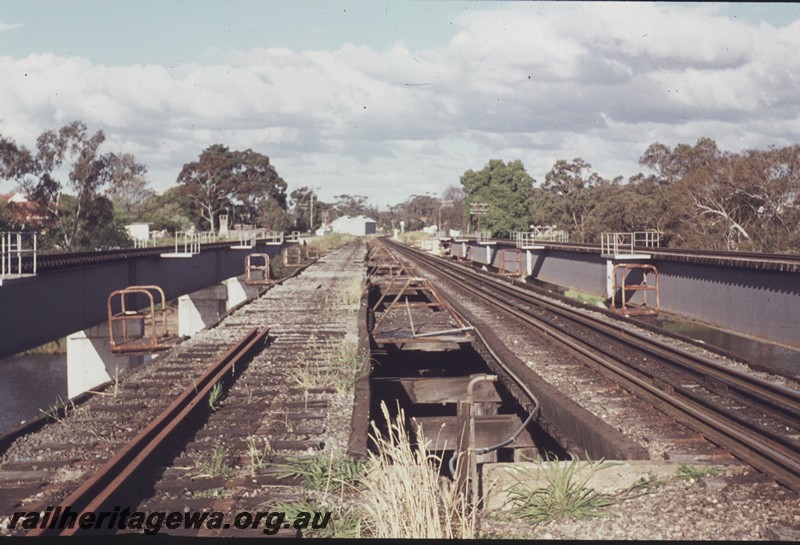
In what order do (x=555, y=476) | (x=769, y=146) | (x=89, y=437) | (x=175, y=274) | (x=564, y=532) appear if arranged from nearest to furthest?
(x=564, y=532) < (x=555, y=476) < (x=89, y=437) < (x=175, y=274) < (x=769, y=146)

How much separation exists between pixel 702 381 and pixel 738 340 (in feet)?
56.5

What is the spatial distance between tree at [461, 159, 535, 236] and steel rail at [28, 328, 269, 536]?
75.3m

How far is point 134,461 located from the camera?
626 cm

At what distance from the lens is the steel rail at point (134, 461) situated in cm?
534

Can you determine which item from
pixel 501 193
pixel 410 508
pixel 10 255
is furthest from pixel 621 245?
pixel 501 193

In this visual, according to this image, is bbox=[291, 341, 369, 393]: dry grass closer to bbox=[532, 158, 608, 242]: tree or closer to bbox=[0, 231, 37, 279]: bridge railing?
bbox=[0, 231, 37, 279]: bridge railing

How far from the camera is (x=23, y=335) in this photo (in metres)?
16.1

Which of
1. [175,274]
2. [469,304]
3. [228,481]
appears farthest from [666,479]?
[175,274]

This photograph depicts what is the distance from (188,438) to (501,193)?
268 feet

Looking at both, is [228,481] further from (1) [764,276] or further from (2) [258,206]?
(2) [258,206]

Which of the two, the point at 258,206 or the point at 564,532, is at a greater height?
the point at 258,206

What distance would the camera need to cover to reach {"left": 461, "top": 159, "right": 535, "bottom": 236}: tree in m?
84.8

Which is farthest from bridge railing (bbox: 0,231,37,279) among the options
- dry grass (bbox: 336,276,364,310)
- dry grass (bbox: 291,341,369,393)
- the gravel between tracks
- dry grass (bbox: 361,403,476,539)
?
the gravel between tracks

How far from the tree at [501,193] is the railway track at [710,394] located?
224 ft
